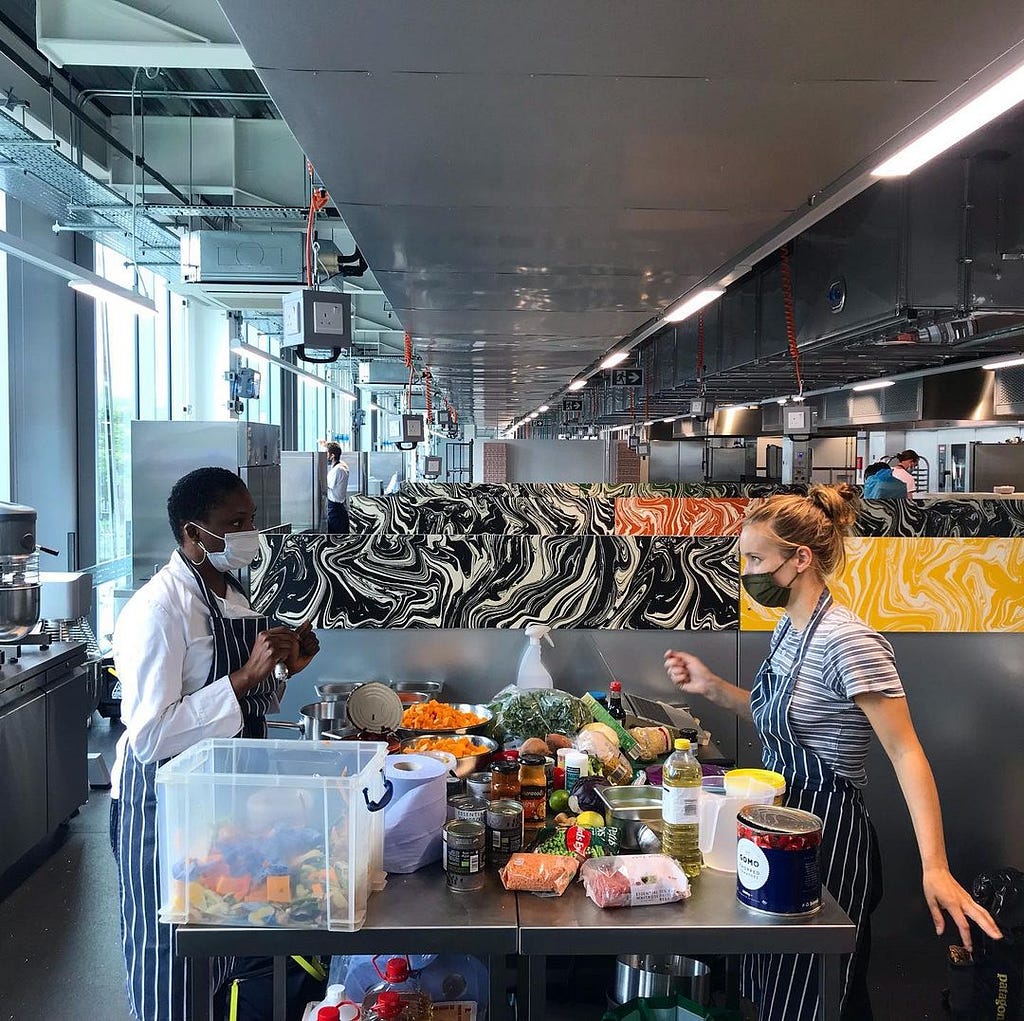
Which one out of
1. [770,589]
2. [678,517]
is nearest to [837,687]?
[770,589]

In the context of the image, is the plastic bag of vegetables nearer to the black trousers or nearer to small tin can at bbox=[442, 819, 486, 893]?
small tin can at bbox=[442, 819, 486, 893]

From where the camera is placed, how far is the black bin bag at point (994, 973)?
3.49 meters

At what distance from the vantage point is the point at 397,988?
8.06ft

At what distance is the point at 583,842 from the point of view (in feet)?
7.69

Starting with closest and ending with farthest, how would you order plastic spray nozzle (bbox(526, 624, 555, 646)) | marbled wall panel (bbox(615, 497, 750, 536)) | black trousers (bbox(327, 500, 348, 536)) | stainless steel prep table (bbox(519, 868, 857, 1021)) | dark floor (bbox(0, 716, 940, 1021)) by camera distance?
stainless steel prep table (bbox(519, 868, 857, 1021)) → dark floor (bbox(0, 716, 940, 1021)) → plastic spray nozzle (bbox(526, 624, 555, 646)) → marbled wall panel (bbox(615, 497, 750, 536)) → black trousers (bbox(327, 500, 348, 536))

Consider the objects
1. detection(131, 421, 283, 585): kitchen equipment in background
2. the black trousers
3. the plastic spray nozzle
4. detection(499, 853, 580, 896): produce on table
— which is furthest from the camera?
the black trousers

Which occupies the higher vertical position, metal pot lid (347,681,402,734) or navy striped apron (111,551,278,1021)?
metal pot lid (347,681,402,734)

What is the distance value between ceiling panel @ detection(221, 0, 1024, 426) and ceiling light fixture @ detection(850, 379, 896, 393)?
5256mm

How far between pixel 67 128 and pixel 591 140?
6.35 meters

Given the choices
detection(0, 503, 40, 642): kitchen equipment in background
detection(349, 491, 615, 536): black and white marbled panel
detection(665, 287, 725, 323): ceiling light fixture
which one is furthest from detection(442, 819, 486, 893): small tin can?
detection(349, 491, 615, 536): black and white marbled panel

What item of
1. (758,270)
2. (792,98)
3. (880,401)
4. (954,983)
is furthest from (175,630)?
(880,401)

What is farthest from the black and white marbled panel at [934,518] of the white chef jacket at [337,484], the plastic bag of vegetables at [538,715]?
the white chef jacket at [337,484]

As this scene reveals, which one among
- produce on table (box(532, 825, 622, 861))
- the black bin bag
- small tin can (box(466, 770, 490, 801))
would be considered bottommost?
the black bin bag

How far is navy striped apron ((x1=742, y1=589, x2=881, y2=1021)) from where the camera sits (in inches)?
104
